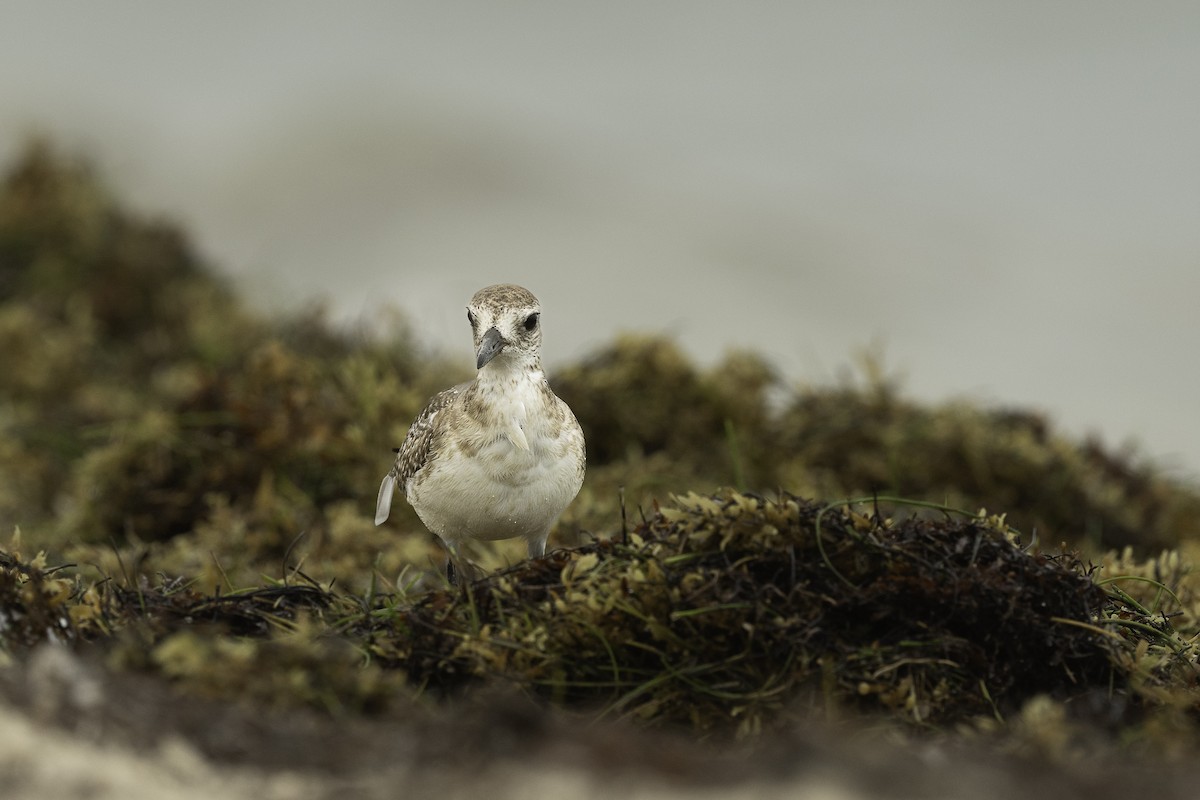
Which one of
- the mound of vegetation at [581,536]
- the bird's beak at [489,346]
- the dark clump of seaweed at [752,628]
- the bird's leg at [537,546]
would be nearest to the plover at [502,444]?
the bird's beak at [489,346]

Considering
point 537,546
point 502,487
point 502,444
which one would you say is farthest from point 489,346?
point 537,546

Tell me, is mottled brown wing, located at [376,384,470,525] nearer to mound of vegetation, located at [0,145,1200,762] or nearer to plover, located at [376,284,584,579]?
plover, located at [376,284,584,579]

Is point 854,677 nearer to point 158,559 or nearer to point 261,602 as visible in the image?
point 261,602

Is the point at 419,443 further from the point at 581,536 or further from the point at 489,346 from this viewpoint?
the point at 581,536

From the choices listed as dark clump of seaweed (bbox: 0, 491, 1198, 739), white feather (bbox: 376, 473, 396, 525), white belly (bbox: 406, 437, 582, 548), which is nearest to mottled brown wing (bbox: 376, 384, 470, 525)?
white feather (bbox: 376, 473, 396, 525)

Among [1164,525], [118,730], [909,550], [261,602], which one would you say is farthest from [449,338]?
[118,730]
